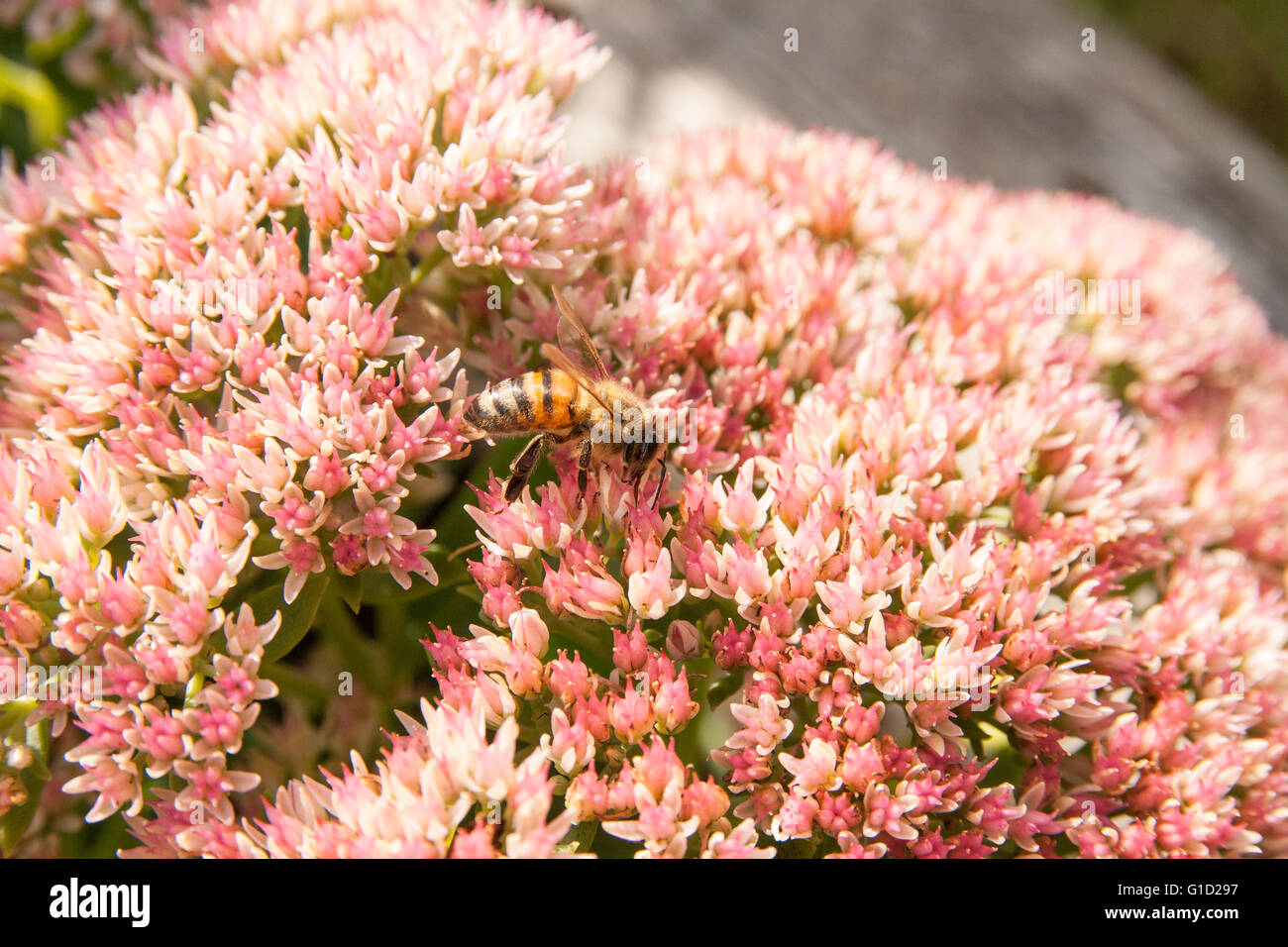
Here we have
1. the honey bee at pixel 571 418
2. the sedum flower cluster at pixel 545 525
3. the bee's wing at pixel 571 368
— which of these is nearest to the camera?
the sedum flower cluster at pixel 545 525

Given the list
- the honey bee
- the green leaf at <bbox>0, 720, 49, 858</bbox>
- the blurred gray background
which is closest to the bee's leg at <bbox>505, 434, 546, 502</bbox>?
the honey bee

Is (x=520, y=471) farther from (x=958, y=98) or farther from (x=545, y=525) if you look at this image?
(x=958, y=98)

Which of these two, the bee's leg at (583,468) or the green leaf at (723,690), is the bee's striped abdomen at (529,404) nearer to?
the bee's leg at (583,468)

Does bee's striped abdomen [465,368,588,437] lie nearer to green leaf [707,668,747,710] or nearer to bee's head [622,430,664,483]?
bee's head [622,430,664,483]

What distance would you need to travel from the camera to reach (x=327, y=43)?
10.5 feet

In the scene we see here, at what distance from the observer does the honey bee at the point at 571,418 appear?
2.48 m

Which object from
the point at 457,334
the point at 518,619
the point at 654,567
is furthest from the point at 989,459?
the point at 457,334

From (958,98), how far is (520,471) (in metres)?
5.58

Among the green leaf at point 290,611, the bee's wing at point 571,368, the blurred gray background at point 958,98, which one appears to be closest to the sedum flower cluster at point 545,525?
the green leaf at point 290,611

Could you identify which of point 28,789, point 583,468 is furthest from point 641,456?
point 28,789

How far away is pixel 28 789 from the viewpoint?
2330 millimetres

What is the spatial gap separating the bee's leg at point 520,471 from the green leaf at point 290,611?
0.52 m

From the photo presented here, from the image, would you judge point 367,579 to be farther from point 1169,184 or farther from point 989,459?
point 1169,184

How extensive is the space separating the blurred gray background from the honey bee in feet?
12.0
